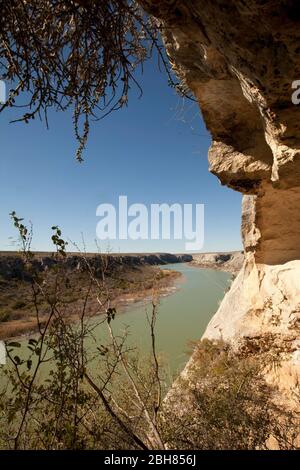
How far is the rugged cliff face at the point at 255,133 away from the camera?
226 cm

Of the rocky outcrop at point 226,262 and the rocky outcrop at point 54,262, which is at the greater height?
the rocky outcrop at point 54,262

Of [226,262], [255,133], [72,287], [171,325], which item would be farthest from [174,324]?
[226,262]

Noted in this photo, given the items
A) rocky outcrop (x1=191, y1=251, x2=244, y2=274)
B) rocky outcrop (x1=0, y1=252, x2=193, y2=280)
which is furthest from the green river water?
rocky outcrop (x1=191, y1=251, x2=244, y2=274)

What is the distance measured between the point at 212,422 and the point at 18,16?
5.00 meters

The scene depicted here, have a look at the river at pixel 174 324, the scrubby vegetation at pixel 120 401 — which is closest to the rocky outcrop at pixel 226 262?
the river at pixel 174 324

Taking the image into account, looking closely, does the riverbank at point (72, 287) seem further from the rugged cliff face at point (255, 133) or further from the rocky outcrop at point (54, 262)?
the rugged cliff face at point (255, 133)

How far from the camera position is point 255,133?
5.02 metres

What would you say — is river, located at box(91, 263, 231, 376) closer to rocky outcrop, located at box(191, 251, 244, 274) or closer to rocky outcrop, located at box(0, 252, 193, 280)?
rocky outcrop, located at box(0, 252, 193, 280)

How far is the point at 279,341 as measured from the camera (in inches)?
235

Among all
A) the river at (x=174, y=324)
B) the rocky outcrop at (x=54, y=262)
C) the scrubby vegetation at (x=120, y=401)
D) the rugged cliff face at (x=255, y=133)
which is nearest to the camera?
the scrubby vegetation at (x=120, y=401)

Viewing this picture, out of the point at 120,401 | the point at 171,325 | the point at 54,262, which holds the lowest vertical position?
the point at 171,325

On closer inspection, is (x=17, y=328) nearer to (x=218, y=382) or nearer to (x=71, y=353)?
(x=218, y=382)

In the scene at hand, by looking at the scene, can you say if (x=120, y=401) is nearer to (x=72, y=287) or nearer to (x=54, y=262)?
(x=72, y=287)
